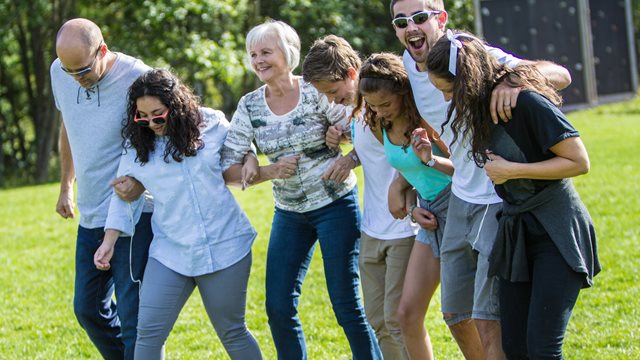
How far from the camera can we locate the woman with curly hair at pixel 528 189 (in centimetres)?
375

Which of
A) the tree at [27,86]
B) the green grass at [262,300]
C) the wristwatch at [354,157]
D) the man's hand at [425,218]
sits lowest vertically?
the tree at [27,86]

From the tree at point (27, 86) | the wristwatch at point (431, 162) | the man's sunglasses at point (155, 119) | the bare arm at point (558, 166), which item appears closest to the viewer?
the bare arm at point (558, 166)

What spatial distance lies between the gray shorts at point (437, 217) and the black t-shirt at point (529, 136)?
609mm

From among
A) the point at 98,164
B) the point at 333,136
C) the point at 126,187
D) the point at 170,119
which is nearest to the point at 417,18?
the point at 333,136

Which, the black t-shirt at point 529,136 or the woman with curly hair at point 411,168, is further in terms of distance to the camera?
the woman with curly hair at point 411,168

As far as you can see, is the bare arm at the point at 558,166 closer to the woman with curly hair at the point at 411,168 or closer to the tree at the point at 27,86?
the woman with curly hair at the point at 411,168

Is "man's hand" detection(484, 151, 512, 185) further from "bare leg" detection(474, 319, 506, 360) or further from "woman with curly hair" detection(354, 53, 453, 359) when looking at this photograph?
"bare leg" detection(474, 319, 506, 360)

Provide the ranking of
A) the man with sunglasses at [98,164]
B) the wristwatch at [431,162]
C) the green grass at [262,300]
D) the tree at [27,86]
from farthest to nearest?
the tree at [27,86], the green grass at [262,300], the man with sunglasses at [98,164], the wristwatch at [431,162]

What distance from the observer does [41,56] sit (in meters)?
23.4

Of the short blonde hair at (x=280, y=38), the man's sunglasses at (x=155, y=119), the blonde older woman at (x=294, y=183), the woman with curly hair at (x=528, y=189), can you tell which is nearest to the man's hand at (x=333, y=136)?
the blonde older woman at (x=294, y=183)

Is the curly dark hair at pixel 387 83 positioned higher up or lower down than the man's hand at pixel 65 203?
higher up

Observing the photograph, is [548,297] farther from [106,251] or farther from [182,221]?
[106,251]

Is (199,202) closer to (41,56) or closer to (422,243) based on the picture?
(422,243)

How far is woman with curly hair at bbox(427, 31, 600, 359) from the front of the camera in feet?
12.3
